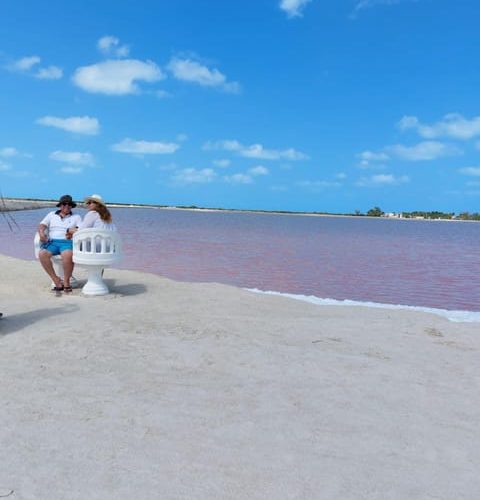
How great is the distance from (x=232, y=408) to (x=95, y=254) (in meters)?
4.35

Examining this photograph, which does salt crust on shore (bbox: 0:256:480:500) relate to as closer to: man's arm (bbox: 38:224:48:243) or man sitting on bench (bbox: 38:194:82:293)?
man sitting on bench (bbox: 38:194:82:293)

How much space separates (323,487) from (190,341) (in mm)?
2613

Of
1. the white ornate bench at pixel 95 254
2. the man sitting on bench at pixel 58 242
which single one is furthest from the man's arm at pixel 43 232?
the white ornate bench at pixel 95 254

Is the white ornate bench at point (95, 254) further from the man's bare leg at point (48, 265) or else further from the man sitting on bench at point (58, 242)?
the man's bare leg at point (48, 265)

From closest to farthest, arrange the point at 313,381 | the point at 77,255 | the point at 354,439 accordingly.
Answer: the point at 354,439 < the point at 313,381 < the point at 77,255

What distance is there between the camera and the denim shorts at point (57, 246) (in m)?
7.29

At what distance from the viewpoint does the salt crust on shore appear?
2.45 m

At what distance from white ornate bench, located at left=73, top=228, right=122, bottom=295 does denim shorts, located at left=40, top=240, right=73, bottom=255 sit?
194mm

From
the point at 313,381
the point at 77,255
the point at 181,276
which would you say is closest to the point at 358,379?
the point at 313,381

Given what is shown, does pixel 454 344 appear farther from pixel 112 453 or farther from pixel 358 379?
pixel 112 453

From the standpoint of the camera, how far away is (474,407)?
3.51 metres

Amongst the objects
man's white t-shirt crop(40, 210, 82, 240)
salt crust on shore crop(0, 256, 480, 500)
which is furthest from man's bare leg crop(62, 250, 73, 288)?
salt crust on shore crop(0, 256, 480, 500)

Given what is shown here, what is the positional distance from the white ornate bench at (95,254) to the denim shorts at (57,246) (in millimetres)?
194

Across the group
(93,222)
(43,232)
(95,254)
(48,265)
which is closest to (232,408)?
(95,254)
